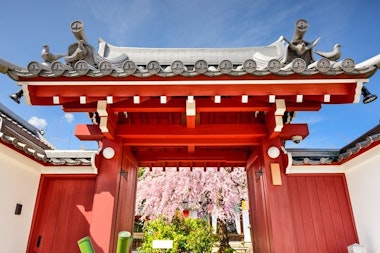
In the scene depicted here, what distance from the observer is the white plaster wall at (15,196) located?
2.83m

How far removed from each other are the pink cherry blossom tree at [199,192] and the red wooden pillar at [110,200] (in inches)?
317

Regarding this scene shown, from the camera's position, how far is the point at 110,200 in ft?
9.98

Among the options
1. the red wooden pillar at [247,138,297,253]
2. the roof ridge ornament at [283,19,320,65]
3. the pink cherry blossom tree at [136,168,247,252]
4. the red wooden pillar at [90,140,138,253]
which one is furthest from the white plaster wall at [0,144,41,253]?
the pink cherry blossom tree at [136,168,247,252]

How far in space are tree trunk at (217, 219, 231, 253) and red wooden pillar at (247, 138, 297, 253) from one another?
24.3ft

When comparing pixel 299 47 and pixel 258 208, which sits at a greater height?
pixel 299 47

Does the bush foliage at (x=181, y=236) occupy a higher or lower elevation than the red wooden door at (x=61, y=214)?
lower

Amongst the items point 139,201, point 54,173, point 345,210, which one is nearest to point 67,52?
point 54,173

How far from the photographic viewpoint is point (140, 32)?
240 inches

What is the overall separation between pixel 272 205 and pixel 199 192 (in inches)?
346

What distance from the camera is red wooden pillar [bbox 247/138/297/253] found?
9.49ft

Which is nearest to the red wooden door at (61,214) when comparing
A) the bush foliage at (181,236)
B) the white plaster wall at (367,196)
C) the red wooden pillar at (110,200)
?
the red wooden pillar at (110,200)

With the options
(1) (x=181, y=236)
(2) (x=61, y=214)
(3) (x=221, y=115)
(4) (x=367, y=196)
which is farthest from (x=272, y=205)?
(1) (x=181, y=236)

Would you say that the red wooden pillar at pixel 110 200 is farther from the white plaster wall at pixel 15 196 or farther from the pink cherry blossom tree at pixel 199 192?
the pink cherry blossom tree at pixel 199 192

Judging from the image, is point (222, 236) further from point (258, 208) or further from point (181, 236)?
point (258, 208)
